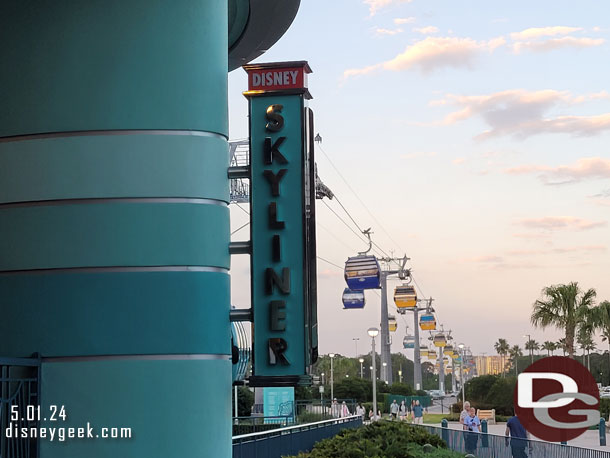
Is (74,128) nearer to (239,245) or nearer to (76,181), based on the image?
(76,181)

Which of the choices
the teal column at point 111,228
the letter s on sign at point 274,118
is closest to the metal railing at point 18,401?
the teal column at point 111,228

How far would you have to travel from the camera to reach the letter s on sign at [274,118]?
39.9ft

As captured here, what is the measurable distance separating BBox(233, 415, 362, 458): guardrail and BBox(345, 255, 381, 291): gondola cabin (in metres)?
29.4

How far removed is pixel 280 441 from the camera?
19.2 meters

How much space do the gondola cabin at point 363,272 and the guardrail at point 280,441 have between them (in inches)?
1157

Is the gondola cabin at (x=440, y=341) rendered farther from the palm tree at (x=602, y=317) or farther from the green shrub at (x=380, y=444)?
the green shrub at (x=380, y=444)

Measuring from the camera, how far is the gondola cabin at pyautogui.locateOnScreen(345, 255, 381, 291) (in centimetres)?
5694

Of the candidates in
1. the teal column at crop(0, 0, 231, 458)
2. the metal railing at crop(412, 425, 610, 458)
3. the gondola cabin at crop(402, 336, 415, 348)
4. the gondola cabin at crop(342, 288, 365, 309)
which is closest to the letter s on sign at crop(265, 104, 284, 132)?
the teal column at crop(0, 0, 231, 458)

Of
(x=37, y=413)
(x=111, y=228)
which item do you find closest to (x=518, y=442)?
(x=111, y=228)

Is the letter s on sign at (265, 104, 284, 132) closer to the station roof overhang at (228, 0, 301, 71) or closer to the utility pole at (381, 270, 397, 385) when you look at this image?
the station roof overhang at (228, 0, 301, 71)

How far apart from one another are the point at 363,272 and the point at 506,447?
118 feet

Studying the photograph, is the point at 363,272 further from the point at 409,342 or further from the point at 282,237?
the point at 409,342

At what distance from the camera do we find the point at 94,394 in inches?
400

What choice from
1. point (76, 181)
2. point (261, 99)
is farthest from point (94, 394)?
point (261, 99)
